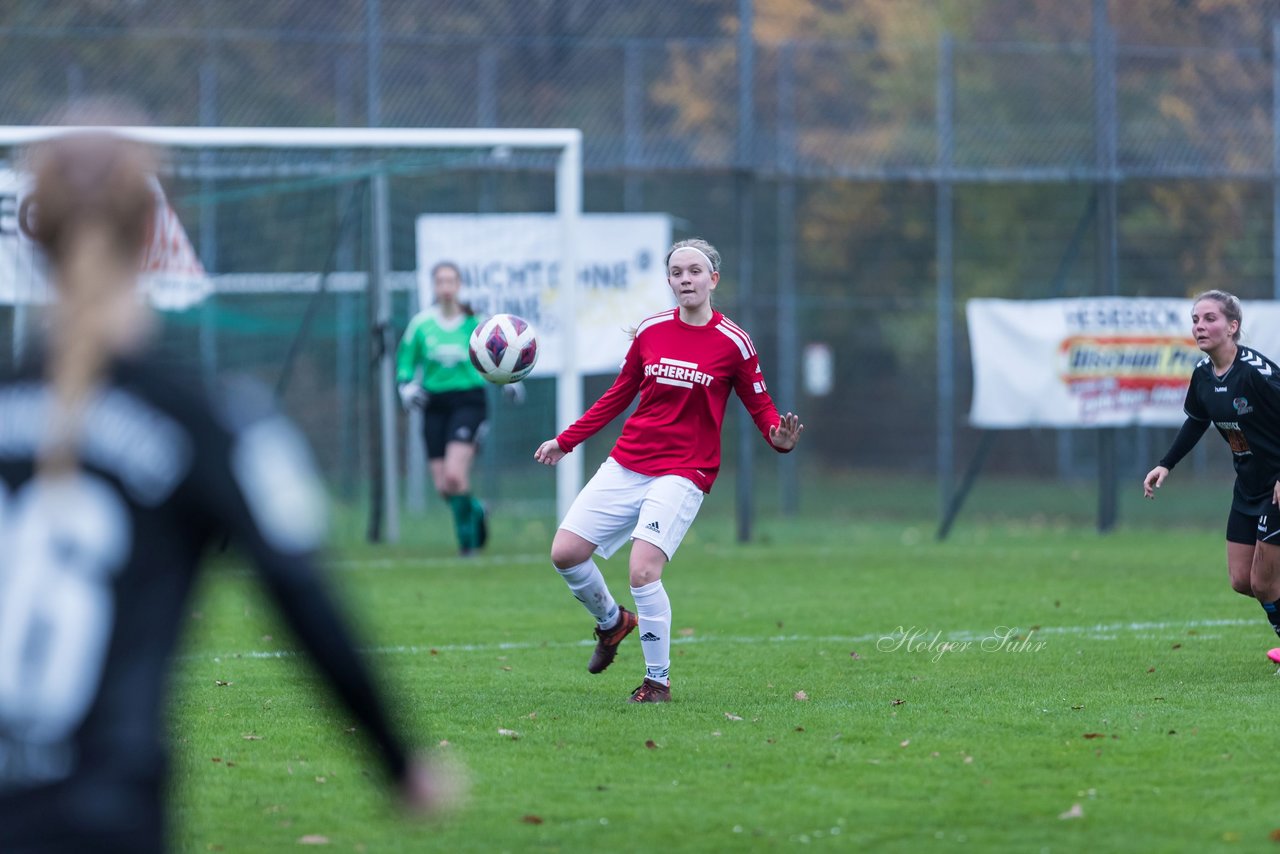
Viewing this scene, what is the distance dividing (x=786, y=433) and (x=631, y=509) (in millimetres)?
756

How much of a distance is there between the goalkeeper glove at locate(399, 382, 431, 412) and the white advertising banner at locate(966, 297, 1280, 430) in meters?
5.26

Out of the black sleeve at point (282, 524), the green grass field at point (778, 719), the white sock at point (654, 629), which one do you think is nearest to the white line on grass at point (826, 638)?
the green grass field at point (778, 719)

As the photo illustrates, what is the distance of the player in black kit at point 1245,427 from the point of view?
7898 mm

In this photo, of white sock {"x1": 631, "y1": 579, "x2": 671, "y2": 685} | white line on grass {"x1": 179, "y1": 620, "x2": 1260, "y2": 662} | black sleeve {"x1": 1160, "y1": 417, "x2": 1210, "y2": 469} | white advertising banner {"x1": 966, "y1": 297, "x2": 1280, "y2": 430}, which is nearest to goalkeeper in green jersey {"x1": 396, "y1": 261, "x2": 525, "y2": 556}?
white line on grass {"x1": 179, "y1": 620, "x2": 1260, "y2": 662}

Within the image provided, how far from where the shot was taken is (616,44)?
18016 millimetres

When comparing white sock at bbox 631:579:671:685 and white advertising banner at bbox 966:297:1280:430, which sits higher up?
white advertising banner at bbox 966:297:1280:430

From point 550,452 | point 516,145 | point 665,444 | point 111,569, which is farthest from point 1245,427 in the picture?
point 516,145

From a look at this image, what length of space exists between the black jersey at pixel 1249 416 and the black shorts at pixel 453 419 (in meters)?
6.44

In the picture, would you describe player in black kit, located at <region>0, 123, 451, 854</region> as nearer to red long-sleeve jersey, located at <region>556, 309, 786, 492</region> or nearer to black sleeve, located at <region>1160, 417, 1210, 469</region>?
red long-sleeve jersey, located at <region>556, 309, 786, 492</region>

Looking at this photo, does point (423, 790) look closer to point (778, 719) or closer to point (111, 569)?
point (111, 569)

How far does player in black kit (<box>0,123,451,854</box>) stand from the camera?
102 inches

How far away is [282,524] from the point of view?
8.86 ft

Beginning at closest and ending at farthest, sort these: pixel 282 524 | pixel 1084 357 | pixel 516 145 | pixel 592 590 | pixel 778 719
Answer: pixel 282 524 < pixel 778 719 < pixel 592 590 < pixel 516 145 < pixel 1084 357

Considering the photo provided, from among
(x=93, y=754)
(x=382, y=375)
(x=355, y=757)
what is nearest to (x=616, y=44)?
(x=382, y=375)
